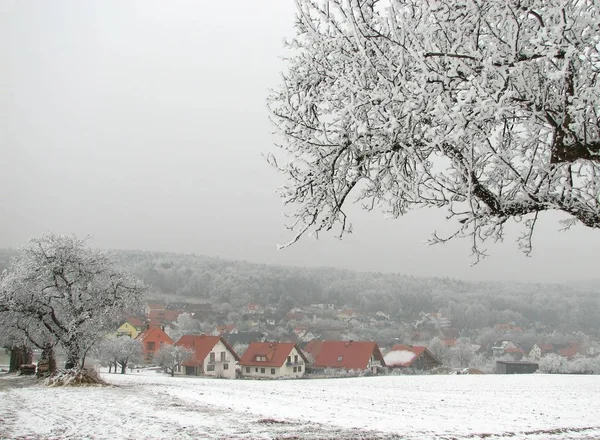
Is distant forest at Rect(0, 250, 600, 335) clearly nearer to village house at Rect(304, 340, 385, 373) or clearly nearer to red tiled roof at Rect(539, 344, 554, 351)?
red tiled roof at Rect(539, 344, 554, 351)

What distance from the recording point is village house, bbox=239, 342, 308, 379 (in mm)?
59781

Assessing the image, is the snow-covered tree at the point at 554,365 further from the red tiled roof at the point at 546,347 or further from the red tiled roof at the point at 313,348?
the red tiled roof at the point at 546,347

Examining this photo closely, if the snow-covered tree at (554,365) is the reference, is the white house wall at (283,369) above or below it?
below

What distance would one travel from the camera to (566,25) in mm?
5277

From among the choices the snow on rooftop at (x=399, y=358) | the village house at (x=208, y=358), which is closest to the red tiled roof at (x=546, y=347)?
the snow on rooftop at (x=399, y=358)

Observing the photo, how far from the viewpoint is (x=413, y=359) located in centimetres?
6469

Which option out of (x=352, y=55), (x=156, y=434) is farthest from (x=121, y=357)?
(x=352, y=55)

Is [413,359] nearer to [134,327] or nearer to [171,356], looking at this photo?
[171,356]

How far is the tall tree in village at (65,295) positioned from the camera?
23984 millimetres

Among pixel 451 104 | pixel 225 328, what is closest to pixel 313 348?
pixel 225 328

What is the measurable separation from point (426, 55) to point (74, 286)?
2342 cm

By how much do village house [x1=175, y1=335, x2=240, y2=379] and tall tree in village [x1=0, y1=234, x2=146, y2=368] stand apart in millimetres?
32462

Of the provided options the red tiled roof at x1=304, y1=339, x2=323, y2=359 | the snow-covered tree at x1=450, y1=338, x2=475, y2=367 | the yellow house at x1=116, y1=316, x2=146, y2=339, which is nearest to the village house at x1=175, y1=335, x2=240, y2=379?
the red tiled roof at x1=304, y1=339, x2=323, y2=359

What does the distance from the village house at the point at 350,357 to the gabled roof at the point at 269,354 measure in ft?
8.81
